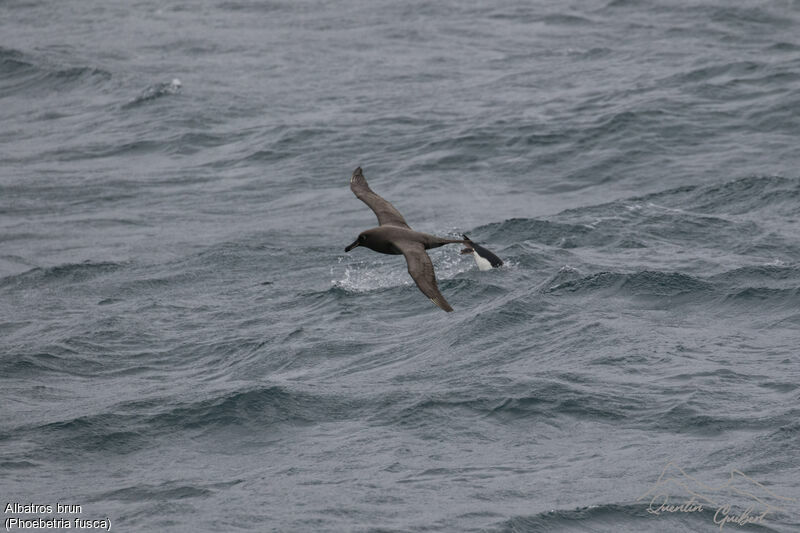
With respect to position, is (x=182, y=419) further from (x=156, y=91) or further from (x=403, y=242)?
(x=156, y=91)

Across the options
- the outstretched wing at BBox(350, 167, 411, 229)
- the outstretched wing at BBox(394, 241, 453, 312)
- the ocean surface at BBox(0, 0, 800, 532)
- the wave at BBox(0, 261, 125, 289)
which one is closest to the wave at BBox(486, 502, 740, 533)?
the ocean surface at BBox(0, 0, 800, 532)

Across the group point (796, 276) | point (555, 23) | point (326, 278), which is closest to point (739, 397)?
point (796, 276)

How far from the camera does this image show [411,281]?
2211 cm

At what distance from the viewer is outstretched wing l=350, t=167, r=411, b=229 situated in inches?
663

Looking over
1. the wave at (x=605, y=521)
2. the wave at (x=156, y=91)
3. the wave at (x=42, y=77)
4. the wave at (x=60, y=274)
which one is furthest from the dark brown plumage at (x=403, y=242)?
the wave at (x=42, y=77)

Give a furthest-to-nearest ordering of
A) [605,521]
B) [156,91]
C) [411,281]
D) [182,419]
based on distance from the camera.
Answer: [156,91]
[411,281]
[182,419]
[605,521]

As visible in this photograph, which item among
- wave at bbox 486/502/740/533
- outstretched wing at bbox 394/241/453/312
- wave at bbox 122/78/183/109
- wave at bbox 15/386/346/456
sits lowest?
wave at bbox 15/386/346/456

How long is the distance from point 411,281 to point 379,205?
4828 mm

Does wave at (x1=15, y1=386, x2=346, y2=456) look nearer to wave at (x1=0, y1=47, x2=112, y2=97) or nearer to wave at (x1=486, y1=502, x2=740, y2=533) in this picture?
wave at (x1=486, y1=502, x2=740, y2=533)


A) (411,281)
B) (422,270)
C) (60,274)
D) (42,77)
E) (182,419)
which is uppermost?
(422,270)

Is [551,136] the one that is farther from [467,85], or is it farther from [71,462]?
[71,462]

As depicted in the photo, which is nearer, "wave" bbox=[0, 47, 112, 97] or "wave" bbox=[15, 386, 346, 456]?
"wave" bbox=[15, 386, 346, 456]

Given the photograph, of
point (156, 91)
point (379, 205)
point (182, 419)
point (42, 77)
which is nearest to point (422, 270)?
point (379, 205)

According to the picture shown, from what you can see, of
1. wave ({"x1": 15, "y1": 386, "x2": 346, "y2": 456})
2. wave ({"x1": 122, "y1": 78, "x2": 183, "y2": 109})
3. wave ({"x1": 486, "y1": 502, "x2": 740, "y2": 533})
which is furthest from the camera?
wave ({"x1": 122, "y1": 78, "x2": 183, "y2": 109})
